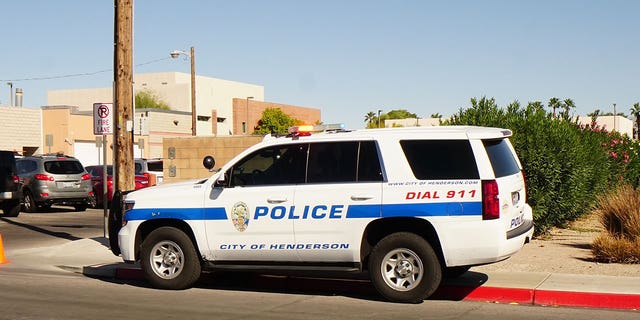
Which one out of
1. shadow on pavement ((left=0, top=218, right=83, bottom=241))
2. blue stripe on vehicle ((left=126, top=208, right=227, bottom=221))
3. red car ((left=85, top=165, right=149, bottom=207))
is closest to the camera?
blue stripe on vehicle ((left=126, top=208, right=227, bottom=221))

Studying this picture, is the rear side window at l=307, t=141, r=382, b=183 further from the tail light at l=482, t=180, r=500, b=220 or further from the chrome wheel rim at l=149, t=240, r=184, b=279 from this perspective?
the chrome wheel rim at l=149, t=240, r=184, b=279

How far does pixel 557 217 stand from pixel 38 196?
16.8 meters

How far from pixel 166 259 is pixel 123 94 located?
5664 mm

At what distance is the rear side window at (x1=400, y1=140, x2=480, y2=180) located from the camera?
967 cm

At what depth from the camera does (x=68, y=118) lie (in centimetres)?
5131

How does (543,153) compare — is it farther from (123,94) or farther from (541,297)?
(123,94)

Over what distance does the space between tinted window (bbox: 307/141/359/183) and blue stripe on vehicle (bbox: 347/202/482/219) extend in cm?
42

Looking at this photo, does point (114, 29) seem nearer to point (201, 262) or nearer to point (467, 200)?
point (201, 262)

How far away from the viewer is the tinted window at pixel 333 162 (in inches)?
401

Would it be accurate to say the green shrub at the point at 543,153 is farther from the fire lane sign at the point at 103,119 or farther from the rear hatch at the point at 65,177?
the rear hatch at the point at 65,177

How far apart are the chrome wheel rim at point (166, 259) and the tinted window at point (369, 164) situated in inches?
103

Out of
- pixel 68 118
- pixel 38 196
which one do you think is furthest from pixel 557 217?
pixel 68 118

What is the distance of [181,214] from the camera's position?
35.4ft

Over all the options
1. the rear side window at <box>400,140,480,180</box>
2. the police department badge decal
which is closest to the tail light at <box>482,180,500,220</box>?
the rear side window at <box>400,140,480,180</box>
